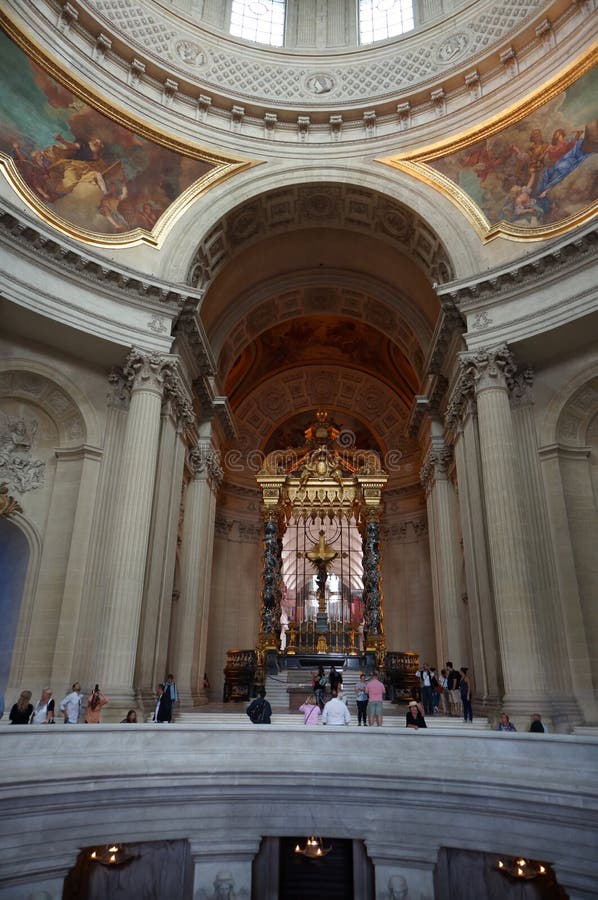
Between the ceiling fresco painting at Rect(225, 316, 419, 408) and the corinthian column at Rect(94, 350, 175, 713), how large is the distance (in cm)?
916

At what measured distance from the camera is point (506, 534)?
11.5 meters

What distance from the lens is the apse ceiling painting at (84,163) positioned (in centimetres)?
1273

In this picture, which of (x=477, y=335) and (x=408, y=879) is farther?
(x=477, y=335)

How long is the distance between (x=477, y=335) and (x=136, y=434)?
7.68 metres

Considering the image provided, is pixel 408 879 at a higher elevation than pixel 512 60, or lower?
lower

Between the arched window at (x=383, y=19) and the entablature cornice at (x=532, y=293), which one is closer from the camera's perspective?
the entablature cornice at (x=532, y=293)

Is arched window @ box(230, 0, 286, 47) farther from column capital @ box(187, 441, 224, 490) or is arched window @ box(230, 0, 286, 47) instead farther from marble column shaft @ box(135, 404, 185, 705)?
marble column shaft @ box(135, 404, 185, 705)

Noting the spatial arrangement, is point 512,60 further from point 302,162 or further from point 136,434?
point 136,434

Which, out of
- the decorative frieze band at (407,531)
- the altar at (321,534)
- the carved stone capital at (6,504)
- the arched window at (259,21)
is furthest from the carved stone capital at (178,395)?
the arched window at (259,21)

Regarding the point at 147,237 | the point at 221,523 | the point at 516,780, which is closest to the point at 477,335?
the point at 147,237

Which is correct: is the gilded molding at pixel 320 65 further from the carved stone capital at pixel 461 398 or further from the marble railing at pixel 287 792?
the marble railing at pixel 287 792

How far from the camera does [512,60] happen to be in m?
14.7

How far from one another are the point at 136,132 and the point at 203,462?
8588 millimetres

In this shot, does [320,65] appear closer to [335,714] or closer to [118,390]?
[118,390]
